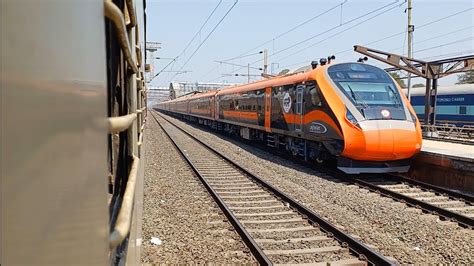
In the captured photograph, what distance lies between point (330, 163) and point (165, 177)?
459 cm

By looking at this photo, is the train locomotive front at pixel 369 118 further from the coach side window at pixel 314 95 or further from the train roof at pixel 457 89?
the train roof at pixel 457 89

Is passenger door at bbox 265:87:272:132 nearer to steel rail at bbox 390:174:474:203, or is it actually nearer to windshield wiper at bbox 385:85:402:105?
windshield wiper at bbox 385:85:402:105

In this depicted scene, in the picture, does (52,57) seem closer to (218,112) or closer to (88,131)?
(88,131)

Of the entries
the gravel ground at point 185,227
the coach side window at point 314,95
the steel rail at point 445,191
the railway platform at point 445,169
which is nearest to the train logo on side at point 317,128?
the coach side window at point 314,95

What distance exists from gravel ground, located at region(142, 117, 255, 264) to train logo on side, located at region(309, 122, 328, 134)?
3115 millimetres

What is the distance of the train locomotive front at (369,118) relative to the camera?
909 cm

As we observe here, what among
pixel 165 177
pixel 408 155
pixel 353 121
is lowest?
pixel 165 177

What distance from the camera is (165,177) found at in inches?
401

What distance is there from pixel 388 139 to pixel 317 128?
1.71m

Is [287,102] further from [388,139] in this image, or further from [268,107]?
[388,139]

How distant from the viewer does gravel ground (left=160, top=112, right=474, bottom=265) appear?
5039 millimetres

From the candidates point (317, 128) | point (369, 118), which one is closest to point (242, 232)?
point (369, 118)

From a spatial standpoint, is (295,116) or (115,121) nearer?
(115,121)

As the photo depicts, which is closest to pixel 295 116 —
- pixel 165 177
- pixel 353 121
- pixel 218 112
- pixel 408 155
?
pixel 353 121
